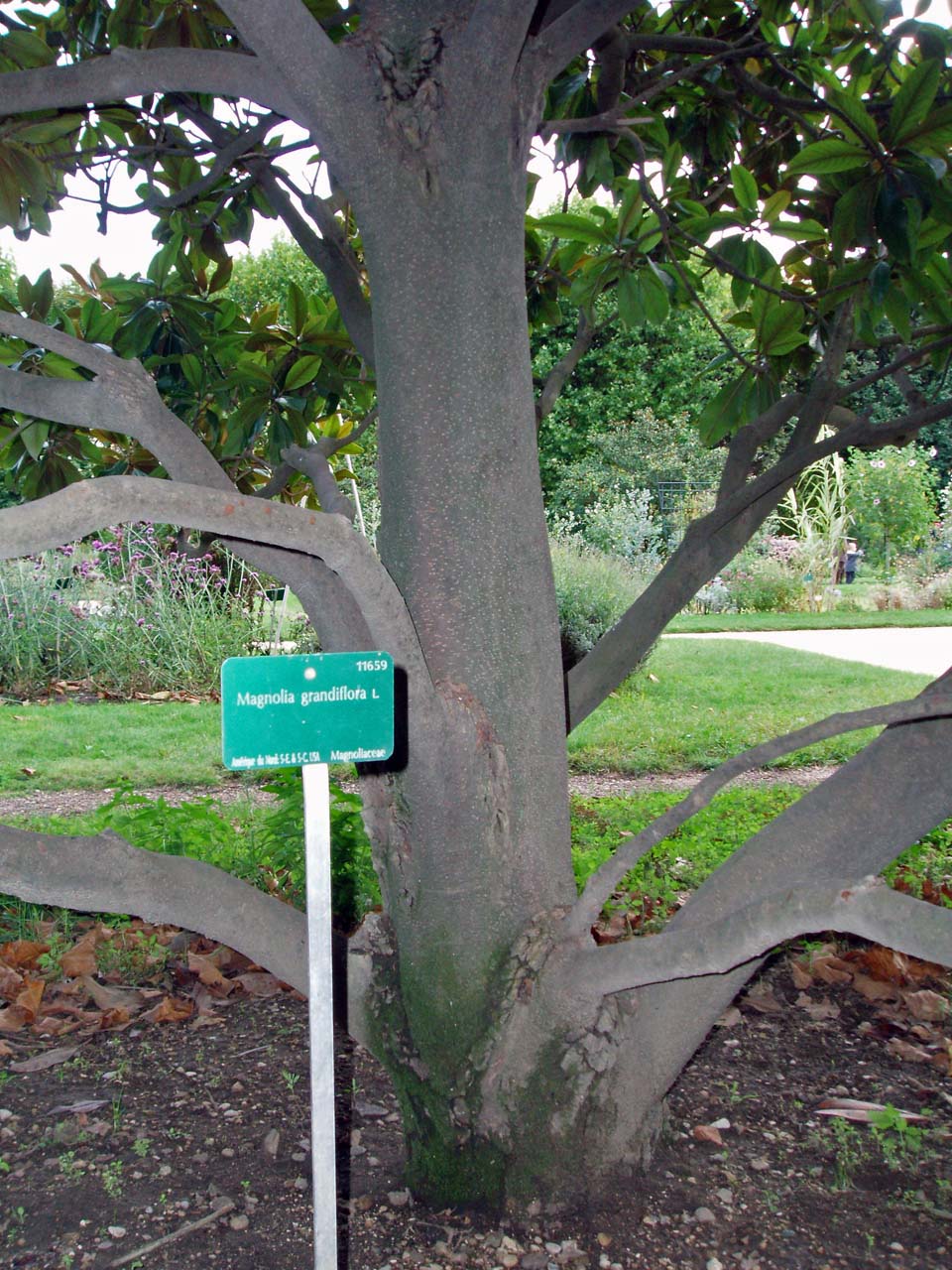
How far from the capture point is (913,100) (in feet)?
6.79

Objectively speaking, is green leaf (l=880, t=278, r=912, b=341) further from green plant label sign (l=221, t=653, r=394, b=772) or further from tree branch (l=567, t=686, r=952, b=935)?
green plant label sign (l=221, t=653, r=394, b=772)

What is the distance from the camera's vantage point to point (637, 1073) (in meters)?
2.19

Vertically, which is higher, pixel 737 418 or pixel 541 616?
pixel 737 418

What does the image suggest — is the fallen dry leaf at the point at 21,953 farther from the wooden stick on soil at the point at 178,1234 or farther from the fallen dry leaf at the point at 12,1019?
the wooden stick on soil at the point at 178,1234

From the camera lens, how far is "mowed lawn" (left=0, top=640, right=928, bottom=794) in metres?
6.39

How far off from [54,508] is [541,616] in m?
1.05

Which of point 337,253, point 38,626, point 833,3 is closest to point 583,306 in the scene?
point 337,253

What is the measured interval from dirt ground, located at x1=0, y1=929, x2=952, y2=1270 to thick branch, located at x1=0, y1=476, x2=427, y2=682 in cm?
112

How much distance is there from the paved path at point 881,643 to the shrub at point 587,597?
86.1 inches

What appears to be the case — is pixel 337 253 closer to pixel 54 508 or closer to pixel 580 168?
pixel 580 168

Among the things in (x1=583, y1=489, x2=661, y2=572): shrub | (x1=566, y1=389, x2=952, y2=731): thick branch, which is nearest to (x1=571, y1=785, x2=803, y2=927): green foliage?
(x1=566, y1=389, x2=952, y2=731): thick branch

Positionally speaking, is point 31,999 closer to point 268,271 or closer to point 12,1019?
point 12,1019

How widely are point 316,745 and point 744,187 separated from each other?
169 cm

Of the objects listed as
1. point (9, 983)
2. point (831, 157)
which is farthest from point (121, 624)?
point (831, 157)
